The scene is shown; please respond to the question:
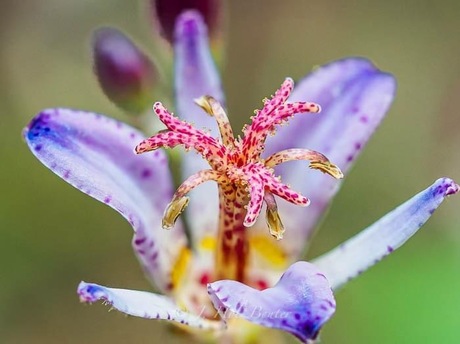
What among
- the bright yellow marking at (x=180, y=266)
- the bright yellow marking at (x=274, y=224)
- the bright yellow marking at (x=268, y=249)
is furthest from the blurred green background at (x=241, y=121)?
the bright yellow marking at (x=274, y=224)

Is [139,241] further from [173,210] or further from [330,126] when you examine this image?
[330,126]

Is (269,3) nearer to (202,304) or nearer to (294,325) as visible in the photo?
(202,304)

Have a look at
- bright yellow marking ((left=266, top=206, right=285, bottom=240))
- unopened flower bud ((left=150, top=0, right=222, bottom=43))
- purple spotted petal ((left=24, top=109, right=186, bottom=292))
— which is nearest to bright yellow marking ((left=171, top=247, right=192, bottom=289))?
purple spotted petal ((left=24, top=109, right=186, bottom=292))

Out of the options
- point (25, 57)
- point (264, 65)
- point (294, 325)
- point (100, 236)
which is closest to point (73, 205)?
point (100, 236)

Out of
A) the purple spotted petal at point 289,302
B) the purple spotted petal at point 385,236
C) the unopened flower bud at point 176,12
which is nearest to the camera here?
the purple spotted petal at point 289,302

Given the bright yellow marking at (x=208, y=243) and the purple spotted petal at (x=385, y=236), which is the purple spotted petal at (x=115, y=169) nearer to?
the bright yellow marking at (x=208, y=243)

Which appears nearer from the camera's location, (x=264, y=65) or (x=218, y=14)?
(x=218, y=14)
